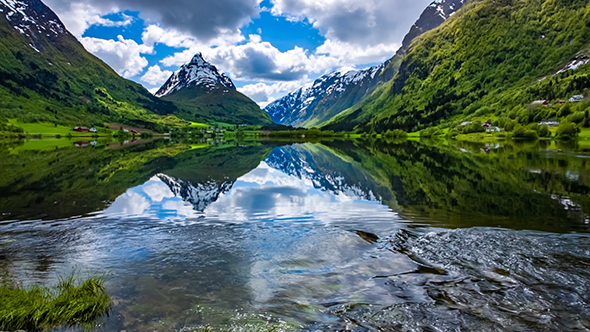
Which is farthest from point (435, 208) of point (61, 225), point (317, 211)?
point (61, 225)

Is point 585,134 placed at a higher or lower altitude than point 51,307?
higher

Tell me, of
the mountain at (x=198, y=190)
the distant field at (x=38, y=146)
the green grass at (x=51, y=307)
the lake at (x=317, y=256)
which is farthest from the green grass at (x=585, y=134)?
the distant field at (x=38, y=146)

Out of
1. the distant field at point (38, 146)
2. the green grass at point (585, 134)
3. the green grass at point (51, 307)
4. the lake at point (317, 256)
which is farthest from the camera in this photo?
the green grass at point (585, 134)

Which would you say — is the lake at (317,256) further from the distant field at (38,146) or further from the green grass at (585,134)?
the green grass at (585,134)

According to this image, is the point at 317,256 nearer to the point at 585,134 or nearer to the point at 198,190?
the point at 198,190

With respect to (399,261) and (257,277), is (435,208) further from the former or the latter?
(257,277)

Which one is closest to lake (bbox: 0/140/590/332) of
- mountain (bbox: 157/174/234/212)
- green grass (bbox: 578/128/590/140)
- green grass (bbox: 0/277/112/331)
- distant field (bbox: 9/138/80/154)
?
mountain (bbox: 157/174/234/212)

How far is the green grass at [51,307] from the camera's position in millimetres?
9000

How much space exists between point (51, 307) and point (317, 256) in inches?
395

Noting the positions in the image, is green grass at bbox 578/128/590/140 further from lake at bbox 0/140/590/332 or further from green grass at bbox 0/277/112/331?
green grass at bbox 0/277/112/331

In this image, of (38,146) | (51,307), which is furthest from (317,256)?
(38,146)

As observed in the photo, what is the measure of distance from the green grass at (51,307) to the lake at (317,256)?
1.85 feet

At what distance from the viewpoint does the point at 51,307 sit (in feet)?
31.7

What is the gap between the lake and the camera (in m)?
10.2
